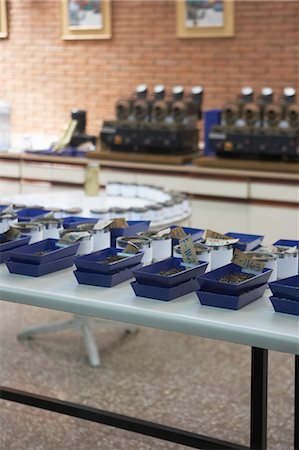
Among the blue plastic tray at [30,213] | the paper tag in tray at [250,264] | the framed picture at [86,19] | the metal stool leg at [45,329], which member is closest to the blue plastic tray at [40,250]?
the blue plastic tray at [30,213]

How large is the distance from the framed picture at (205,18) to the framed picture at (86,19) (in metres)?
0.78

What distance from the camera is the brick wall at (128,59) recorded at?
680cm

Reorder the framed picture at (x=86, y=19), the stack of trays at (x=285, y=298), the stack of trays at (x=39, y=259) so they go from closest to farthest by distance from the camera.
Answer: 1. the stack of trays at (x=285, y=298)
2. the stack of trays at (x=39, y=259)
3. the framed picture at (x=86, y=19)

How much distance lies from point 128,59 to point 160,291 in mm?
5625

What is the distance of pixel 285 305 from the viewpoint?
2072mm

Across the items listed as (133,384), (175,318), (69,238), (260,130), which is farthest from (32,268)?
(260,130)

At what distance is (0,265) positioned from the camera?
2.57 m

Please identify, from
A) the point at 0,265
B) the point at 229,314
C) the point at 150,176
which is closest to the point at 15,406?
the point at 0,265

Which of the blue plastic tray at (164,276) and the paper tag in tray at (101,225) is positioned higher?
the paper tag in tray at (101,225)

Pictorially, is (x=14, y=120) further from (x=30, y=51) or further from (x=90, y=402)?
(x=90, y=402)

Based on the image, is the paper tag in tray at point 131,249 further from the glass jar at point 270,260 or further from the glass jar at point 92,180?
the glass jar at point 92,180

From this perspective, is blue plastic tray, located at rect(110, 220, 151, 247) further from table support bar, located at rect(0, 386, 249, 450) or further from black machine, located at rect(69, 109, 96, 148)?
black machine, located at rect(69, 109, 96, 148)

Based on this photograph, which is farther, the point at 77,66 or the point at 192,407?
the point at 77,66

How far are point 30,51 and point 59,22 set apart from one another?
0.45 meters
